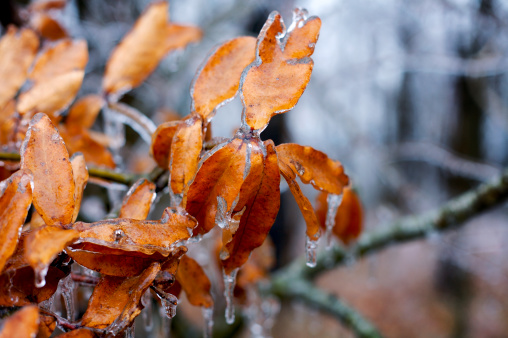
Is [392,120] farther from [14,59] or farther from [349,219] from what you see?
[14,59]

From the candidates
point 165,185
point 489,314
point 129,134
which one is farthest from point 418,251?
point 165,185

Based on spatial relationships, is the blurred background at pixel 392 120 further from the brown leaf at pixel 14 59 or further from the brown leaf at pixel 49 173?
the brown leaf at pixel 49 173

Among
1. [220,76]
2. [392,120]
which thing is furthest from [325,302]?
[392,120]

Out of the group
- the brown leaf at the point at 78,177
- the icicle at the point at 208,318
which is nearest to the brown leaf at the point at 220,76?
the brown leaf at the point at 78,177

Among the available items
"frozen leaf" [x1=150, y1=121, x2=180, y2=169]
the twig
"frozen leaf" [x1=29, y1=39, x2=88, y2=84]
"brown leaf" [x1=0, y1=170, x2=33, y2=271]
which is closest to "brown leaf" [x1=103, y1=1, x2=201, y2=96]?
"frozen leaf" [x1=29, y1=39, x2=88, y2=84]

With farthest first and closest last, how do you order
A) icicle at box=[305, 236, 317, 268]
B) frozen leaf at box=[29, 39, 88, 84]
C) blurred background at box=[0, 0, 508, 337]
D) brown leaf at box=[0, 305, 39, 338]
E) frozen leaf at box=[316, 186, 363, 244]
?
blurred background at box=[0, 0, 508, 337], frozen leaf at box=[316, 186, 363, 244], frozen leaf at box=[29, 39, 88, 84], icicle at box=[305, 236, 317, 268], brown leaf at box=[0, 305, 39, 338]

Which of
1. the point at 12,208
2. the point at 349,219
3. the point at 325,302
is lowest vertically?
the point at 325,302

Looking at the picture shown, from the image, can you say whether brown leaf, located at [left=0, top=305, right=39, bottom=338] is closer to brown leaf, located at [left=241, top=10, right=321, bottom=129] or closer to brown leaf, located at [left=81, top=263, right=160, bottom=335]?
brown leaf, located at [left=81, top=263, right=160, bottom=335]
